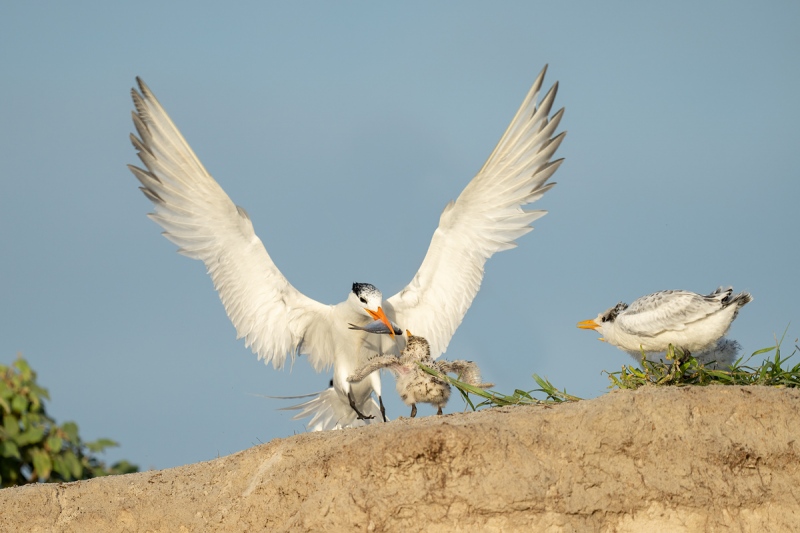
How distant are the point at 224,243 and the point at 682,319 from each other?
16.0ft

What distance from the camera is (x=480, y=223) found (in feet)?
34.0

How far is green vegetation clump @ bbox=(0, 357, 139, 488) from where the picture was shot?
12.2m

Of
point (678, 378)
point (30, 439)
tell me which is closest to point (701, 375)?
point (678, 378)

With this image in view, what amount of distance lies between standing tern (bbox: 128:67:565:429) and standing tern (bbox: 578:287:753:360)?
3008 mm

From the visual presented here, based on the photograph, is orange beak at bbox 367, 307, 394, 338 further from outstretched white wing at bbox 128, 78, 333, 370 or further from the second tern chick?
the second tern chick

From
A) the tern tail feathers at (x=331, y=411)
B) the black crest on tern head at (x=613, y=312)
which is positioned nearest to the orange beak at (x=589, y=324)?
the black crest on tern head at (x=613, y=312)

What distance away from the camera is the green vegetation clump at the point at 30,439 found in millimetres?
12234

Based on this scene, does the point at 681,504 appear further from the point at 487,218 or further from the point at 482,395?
the point at 487,218

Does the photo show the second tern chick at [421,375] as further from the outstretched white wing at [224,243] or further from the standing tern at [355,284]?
the outstretched white wing at [224,243]

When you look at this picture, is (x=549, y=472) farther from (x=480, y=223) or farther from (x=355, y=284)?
(x=480, y=223)

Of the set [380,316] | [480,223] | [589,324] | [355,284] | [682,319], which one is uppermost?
[480,223]

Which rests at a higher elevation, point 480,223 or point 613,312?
point 480,223

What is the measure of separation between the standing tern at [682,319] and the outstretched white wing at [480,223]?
2.97 metres

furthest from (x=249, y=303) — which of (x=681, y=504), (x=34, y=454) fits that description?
(x=681, y=504)
